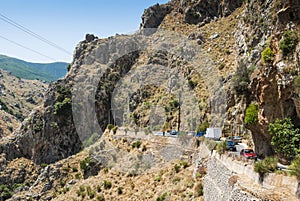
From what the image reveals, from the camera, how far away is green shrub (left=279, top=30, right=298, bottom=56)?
1906cm

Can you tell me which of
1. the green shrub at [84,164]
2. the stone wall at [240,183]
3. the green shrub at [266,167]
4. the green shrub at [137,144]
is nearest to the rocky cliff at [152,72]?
the green shrub at [137,144]

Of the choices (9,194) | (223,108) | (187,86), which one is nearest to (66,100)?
(9,194)

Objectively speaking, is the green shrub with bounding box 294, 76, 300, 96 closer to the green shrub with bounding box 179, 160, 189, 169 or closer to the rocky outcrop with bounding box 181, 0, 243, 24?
the green shrub with bounding box 179, 160, 189, 169

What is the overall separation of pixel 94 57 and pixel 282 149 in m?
59.2

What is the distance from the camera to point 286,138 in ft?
62.2

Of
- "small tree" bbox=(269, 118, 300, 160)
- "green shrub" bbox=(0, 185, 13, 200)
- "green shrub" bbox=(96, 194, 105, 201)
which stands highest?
"small tree" bbox=(269, 118, 300, 160)

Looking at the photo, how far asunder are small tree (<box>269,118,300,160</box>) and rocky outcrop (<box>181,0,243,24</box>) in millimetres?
46890

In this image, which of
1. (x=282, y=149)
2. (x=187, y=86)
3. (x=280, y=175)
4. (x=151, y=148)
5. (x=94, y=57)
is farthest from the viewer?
(x=94, y=57)

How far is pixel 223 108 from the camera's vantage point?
3750cm

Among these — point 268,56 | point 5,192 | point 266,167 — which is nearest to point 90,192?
point 268,56

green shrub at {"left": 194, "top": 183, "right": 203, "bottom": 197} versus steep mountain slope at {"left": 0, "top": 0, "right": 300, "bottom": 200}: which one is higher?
steep mountain slope at {"left": 0, "top": 0, "right": 300, "bottom": 200}

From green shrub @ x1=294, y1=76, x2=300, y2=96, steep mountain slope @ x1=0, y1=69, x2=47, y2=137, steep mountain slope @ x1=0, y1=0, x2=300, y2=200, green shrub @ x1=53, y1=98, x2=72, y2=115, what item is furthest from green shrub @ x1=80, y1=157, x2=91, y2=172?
steep mountain slope @ x1=0, y1=69, x2=47, y2=137

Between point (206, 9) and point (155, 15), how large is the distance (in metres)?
15.5

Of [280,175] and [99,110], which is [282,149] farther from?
[99,110]
